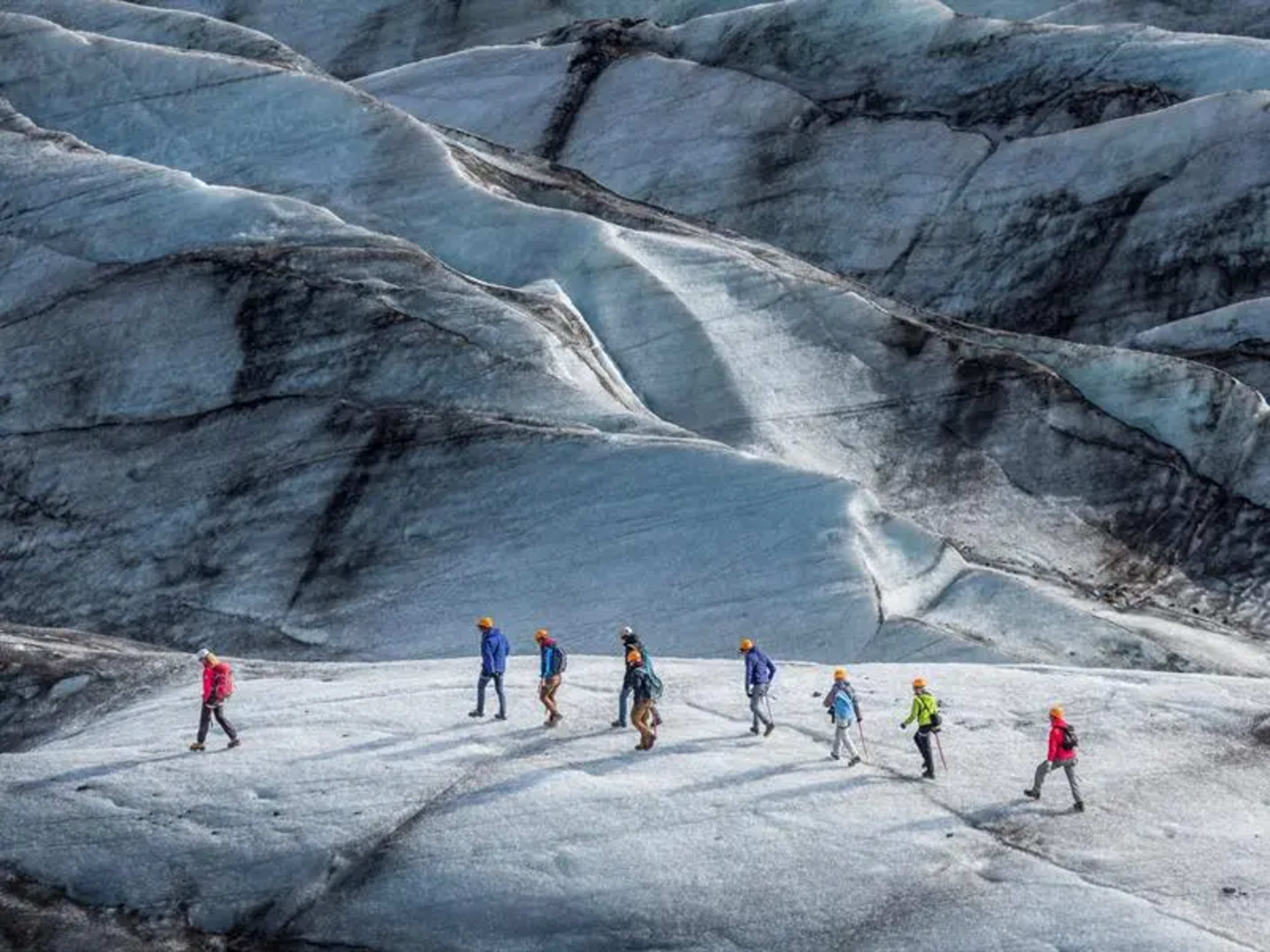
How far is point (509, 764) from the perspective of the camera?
25.0 metres

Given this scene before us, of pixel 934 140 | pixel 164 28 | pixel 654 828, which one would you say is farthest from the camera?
pixel 164 28

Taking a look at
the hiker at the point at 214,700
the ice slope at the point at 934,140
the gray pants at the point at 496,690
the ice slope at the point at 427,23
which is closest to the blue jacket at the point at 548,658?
the gray pants at the point at 496,690

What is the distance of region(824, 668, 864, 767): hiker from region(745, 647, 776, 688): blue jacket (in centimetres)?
83

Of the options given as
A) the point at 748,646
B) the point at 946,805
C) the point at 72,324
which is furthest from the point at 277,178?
the point at 946,805

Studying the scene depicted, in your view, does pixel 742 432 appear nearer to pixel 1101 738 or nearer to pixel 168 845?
pixel 1101 738

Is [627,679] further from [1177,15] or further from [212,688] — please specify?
[1177,15]

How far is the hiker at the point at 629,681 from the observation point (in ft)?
84.9

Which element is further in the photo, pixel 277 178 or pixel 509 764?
pixel 277 178

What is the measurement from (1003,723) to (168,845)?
1109cm

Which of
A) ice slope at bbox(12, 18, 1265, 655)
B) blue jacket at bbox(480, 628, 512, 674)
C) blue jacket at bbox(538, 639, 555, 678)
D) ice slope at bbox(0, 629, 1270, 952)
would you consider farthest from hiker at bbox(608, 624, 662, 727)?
ice slope at bbox(12, 18, 1265, 655)

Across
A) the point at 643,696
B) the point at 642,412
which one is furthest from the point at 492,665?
the point at 642,412

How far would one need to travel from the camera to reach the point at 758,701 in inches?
1038

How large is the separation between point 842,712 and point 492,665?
4.68m

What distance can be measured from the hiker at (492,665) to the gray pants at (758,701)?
3288mm
